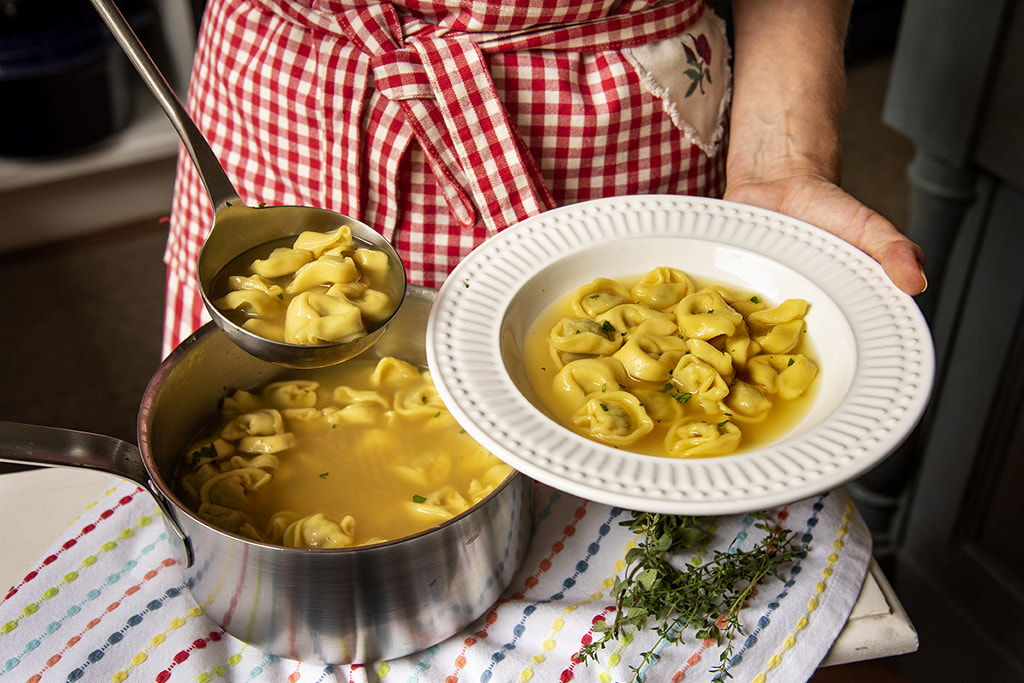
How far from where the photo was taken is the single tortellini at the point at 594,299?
1169 mm

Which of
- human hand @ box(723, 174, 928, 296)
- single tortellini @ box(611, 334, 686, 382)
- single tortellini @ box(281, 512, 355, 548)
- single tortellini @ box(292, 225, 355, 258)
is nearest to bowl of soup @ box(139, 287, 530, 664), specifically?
single tortellini @ box(281, 512, 355, 548)

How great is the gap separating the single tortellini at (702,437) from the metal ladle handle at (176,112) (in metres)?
0.61

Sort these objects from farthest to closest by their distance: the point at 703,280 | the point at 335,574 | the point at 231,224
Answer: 1. the point at 703,280
2. the point at 231,224
3. the point at 335,574

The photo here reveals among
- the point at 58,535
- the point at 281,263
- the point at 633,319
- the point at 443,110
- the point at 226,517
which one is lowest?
the point at 58,535

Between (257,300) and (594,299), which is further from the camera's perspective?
(594,299)

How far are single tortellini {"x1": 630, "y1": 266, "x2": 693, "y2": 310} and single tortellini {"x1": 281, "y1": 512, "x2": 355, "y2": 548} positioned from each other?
1.58 feet

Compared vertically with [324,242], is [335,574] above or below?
below

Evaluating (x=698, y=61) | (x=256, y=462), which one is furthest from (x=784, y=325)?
(x=256, y=462)

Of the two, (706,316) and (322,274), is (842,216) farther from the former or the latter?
(322,274)

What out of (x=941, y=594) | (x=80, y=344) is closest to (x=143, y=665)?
(x=941, y=594)

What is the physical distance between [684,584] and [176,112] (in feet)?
2.70

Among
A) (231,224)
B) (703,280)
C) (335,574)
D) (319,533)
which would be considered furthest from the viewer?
(703,280)

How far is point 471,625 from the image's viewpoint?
1006 millimetres

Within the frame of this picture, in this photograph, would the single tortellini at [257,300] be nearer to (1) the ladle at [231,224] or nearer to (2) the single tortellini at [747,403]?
(1) the ladle at [231,224]
